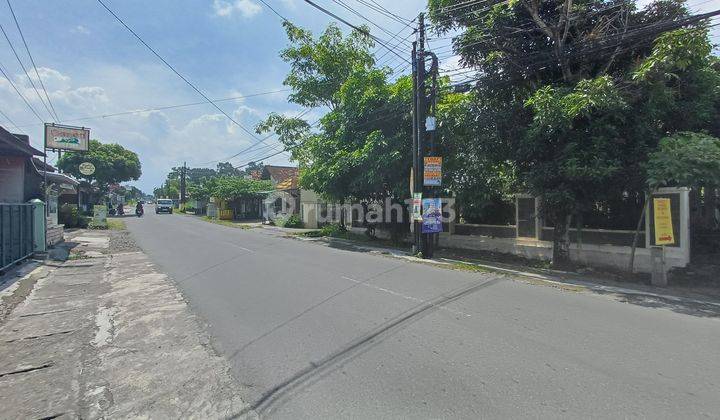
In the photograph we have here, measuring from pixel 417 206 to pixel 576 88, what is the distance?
645 centimetres

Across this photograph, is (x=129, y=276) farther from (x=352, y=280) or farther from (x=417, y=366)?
(x=417, y=366)

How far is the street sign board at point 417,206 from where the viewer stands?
1468cm

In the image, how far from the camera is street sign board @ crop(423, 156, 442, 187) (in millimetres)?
14109

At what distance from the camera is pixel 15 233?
37.6 feet

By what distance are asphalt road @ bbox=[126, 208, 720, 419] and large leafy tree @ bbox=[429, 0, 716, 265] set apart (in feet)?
11.1

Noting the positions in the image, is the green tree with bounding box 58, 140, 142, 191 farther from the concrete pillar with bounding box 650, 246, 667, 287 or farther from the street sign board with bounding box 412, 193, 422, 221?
the concrete pillar with bounding box 650, 246, 667, 287

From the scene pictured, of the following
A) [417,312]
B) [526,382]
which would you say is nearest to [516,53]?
[417,312]

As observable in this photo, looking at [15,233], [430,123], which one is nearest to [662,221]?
[430,123]

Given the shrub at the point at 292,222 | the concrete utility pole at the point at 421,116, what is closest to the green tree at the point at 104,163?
the shrub at the point at 292,222

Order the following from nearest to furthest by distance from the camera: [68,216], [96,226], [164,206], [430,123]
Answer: [430,123] < [68,216] < [96,226] < [164,206]

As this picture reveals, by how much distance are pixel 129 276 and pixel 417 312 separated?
26.4 feet

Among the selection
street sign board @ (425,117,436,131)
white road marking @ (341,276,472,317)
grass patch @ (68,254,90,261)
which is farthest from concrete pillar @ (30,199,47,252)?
street sign board @ (425,117,436,131)

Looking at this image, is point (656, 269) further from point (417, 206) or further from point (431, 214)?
point (417, 206)

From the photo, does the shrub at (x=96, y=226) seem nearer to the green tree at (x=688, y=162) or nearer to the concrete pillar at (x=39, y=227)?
the concrete pillar at (x=39, y=227)
